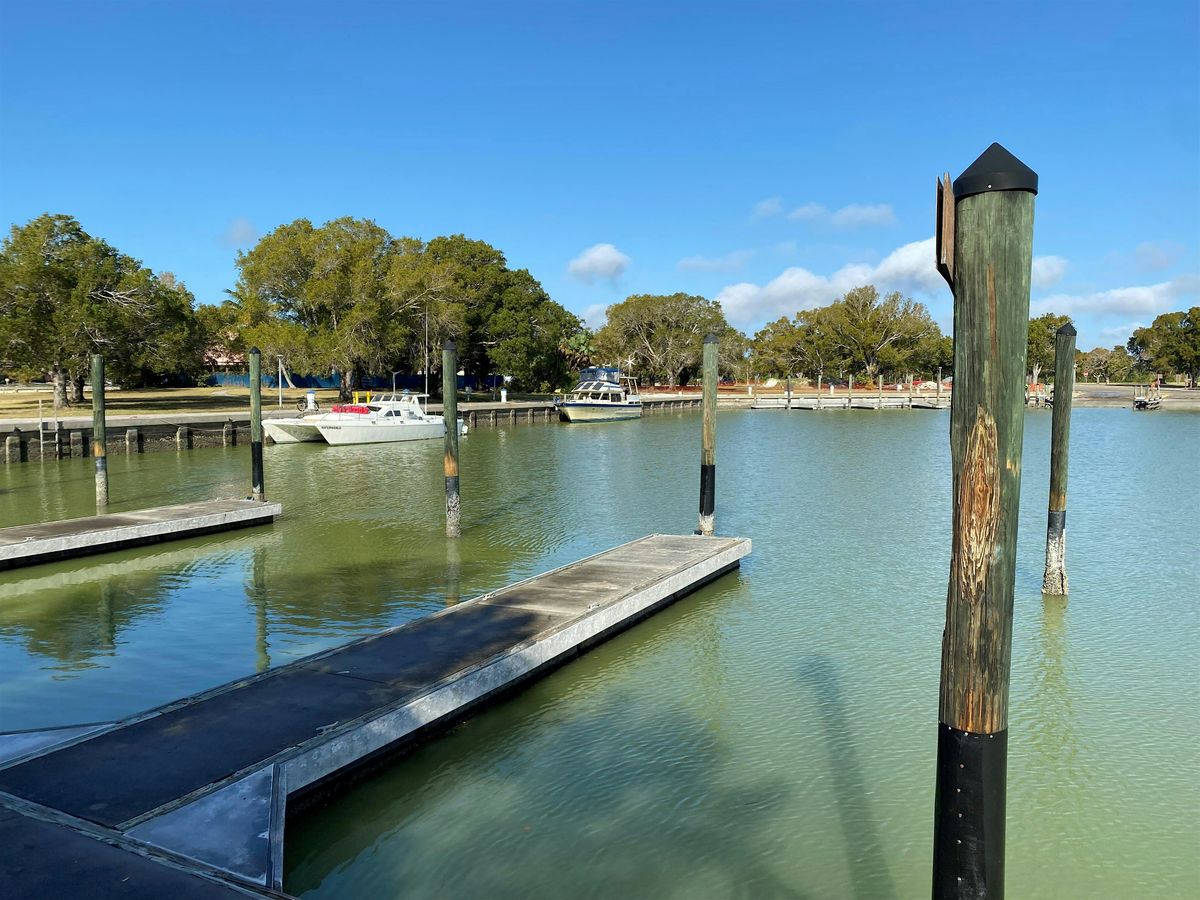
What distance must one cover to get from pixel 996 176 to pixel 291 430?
3614 cm

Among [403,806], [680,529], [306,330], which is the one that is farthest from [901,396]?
[403,806]

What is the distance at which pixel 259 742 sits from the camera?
627 centimetres

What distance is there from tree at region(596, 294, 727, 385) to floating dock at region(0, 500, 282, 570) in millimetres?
72433

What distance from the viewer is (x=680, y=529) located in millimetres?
18078

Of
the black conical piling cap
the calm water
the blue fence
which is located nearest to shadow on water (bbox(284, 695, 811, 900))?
the calm water

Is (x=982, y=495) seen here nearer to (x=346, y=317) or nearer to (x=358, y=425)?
(x=358, y=425)

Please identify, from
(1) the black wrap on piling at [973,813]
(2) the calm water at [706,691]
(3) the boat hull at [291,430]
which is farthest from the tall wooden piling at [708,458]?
(3) the boat hull at [291,430]

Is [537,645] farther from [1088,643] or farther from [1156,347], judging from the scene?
[1156,347]

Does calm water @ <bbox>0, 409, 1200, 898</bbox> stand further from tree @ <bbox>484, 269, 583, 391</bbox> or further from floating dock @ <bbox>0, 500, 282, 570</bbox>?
tree @ <bbox>484, 269, 583, 391</bbox>

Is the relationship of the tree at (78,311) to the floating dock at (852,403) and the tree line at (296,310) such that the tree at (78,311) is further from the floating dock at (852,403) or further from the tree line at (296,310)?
the floating dock at (852,403)

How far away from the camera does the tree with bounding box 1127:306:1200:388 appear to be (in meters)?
102

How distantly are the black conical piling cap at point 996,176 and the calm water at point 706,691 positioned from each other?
436 centimetres

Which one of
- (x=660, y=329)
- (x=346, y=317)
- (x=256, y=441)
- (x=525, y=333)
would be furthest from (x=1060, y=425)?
(x=660, y=329)

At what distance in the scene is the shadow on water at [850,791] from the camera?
19.0 ft
